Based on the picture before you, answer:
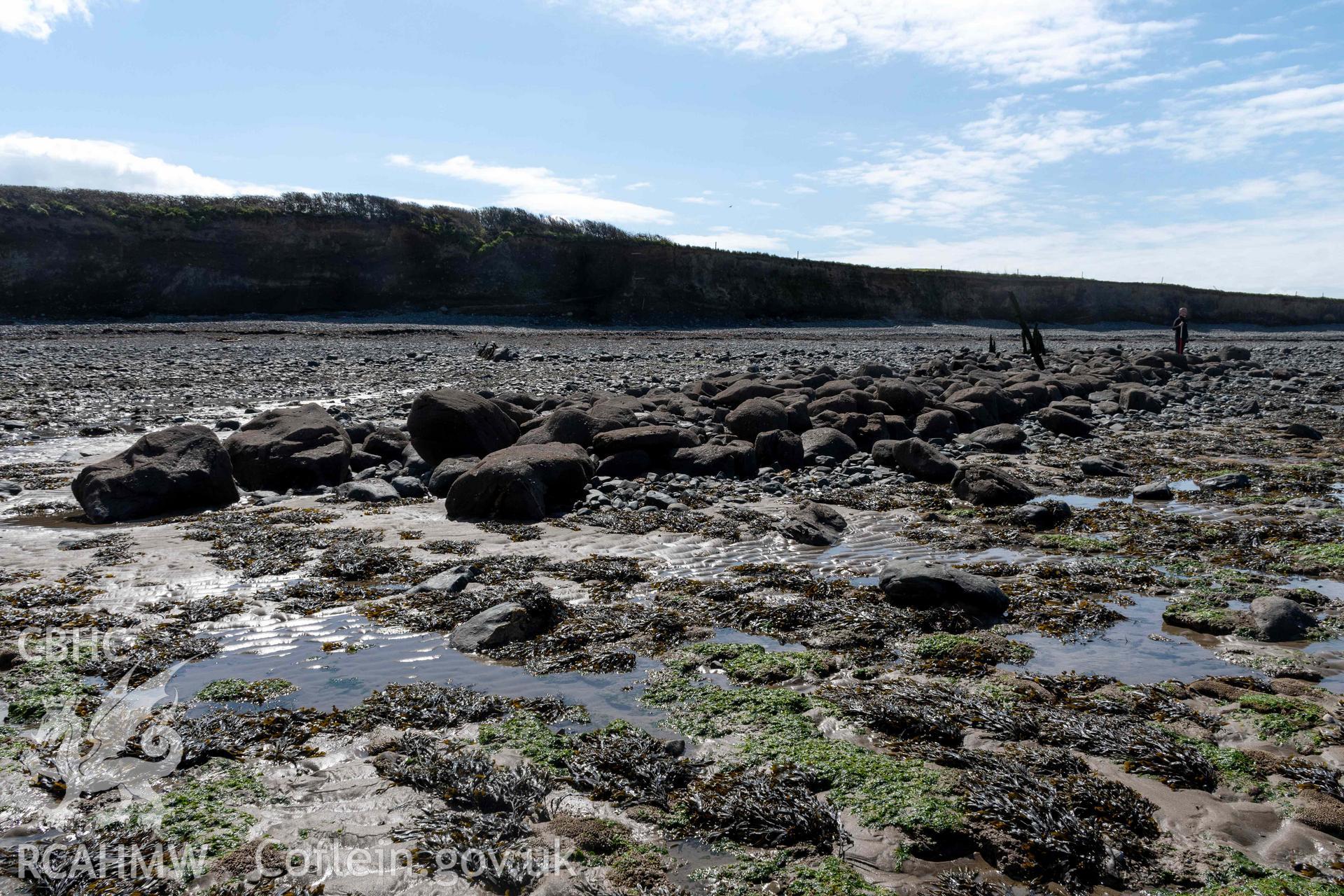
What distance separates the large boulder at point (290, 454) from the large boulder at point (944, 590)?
6.33m

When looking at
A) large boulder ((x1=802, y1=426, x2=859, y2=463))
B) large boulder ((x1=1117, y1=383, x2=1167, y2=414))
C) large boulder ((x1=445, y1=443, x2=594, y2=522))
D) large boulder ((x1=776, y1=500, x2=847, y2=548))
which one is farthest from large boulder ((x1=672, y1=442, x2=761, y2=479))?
large boulder ((x1=1117, y1=383, x2=1167, y2=414))

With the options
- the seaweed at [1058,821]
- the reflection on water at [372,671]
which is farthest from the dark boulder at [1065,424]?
the seaweed at [1058,821]

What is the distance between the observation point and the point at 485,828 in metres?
3.19

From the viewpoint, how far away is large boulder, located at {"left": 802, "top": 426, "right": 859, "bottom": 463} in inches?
413

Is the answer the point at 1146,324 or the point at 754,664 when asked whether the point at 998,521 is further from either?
the point at 1146,324

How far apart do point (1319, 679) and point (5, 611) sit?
7.65m

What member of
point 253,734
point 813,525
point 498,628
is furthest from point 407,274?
point 253,734

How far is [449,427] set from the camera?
32.1ft

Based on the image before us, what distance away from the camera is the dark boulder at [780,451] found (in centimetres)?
1022

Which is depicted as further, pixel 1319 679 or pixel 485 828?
pixel 1319 679

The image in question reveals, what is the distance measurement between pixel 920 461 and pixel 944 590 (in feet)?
14.4

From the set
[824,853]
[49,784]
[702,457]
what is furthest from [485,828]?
[702,457]

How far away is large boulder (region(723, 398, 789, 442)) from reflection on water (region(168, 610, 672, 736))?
6537 millimetres

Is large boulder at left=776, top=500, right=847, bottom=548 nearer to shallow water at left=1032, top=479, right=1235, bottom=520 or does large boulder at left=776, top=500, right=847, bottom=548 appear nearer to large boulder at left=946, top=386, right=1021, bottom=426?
shallow water at left=1032, top=479, right=1235, bottom=520
